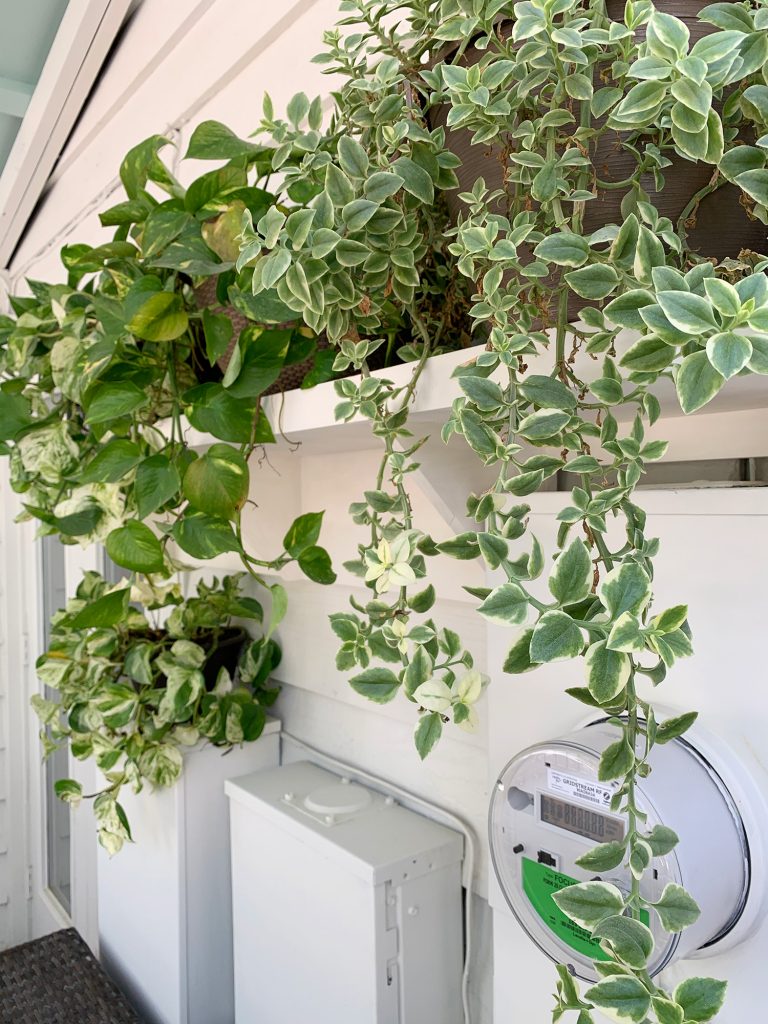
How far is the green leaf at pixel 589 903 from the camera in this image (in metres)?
0.33

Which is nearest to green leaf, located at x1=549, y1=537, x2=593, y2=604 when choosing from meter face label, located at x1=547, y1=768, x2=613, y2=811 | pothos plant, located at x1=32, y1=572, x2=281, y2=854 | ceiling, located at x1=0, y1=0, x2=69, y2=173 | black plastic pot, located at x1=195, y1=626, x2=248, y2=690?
meter face label, located at x1=547, y1=768, x2=613, y2=811

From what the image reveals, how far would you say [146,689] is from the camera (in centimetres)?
122

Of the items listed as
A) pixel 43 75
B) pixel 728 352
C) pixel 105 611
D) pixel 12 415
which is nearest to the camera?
pixel 728 352

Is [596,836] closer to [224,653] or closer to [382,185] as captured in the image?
[382,185]

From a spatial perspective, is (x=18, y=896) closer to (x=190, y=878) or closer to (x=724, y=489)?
(x=190, y=878)

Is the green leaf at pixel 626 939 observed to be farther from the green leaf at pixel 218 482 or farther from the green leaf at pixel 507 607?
the green leaf at pixel 218 482

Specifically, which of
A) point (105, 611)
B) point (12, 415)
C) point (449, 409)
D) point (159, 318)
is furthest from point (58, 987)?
point (449, 409)

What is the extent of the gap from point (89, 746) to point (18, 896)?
178cm

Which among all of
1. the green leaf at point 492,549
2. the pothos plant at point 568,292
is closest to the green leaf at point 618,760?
the pothos plant at point 568,292

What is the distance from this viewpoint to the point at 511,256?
40 cm

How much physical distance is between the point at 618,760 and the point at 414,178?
359 millimetres

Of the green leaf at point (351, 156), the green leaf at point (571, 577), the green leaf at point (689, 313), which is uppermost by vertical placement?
the green leaf at point (351, 156)

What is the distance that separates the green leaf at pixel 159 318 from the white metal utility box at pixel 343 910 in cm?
67

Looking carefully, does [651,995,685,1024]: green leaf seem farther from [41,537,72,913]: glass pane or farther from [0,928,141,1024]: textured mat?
[41,537,72,913]: glass pane
